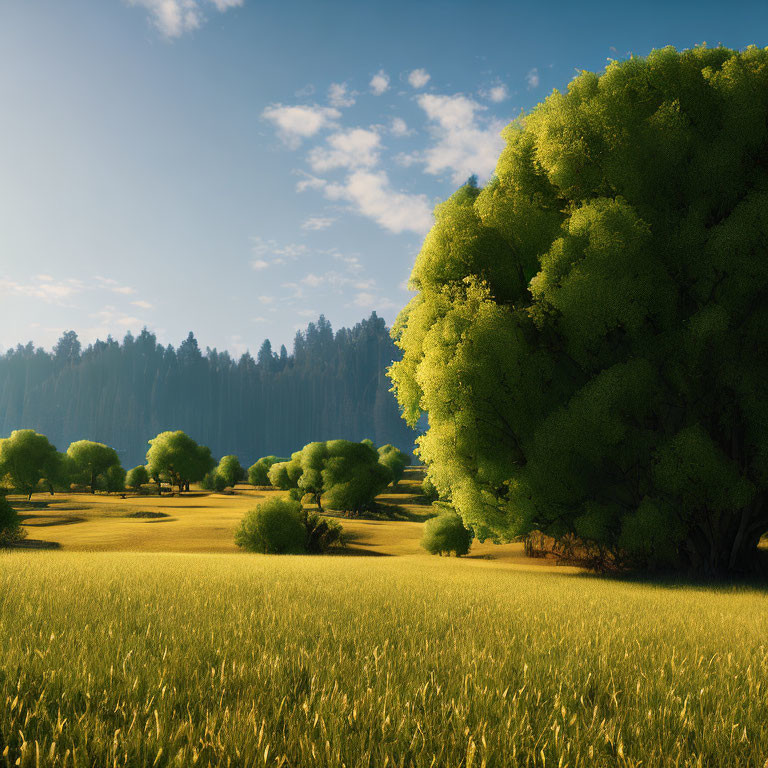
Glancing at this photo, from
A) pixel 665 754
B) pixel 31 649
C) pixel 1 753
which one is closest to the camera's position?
pixel 1 753

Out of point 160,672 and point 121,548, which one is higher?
point 160,672

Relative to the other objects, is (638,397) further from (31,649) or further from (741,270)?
(31,649)

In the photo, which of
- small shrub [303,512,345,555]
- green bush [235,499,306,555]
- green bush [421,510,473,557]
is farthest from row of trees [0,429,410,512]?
green bush [421,510,473,557]

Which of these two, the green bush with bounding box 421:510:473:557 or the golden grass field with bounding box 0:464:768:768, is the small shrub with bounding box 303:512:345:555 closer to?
the green bush with bounding box 421:510:473:557

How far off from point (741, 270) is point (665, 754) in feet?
43.1

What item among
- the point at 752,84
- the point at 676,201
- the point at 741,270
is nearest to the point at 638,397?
the point at 741,270

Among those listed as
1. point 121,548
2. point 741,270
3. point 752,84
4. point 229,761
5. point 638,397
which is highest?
point 752,84

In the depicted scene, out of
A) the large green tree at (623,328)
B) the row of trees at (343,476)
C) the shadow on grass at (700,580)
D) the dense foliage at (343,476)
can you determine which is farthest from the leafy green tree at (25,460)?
the shadow on grass at (700,580)

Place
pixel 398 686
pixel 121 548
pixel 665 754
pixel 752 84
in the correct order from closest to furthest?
pixel 665 754 → pixel 398 686 → pixel 752 84 → pixel 121 548

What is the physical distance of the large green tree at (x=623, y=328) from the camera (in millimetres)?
11820

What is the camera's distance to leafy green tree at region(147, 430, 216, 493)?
73.4 meters

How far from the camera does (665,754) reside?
206 centimetres

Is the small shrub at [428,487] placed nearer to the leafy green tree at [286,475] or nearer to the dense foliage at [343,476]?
the dense foliage at [343,476]

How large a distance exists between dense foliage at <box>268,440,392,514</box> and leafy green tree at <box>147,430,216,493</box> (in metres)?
24.6
